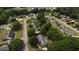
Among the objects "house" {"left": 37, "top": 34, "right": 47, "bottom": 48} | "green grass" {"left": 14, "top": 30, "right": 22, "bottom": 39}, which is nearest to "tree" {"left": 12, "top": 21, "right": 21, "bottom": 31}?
"green grass" {"left": 14, "top": 30, "right": 22, "bottom": 39}

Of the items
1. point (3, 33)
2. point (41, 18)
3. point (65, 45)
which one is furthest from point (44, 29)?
point (3, 33)

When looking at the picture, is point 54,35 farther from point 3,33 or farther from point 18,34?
point 3,33

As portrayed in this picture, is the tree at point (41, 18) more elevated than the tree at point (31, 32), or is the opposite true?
the tree at point (41, 18)

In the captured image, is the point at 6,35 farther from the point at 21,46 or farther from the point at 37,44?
the point at 37,44

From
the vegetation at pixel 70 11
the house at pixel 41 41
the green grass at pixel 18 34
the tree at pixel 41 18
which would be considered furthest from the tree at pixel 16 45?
the vegetation at pixel 70 11

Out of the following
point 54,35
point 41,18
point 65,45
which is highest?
point 41,18

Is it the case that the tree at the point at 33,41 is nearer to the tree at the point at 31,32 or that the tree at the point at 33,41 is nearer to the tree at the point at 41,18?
the tree at the point at 31,32

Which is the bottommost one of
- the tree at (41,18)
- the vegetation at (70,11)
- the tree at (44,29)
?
the tree at (44,29)
